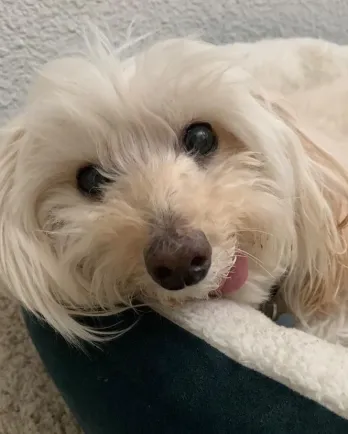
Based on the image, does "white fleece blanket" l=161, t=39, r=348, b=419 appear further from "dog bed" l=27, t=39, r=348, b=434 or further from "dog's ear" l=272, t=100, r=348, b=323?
"dog's ear" l=272, t=100, r=348, b=323

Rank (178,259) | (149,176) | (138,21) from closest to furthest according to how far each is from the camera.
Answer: (178,259)
(149,176)
(138,21)

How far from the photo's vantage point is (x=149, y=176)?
95cm

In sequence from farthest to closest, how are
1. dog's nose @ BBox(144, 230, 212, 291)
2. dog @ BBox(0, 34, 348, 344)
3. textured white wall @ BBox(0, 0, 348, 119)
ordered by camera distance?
1. textured white wall @ BBox(0, 0, 348, 119)
2. dog @ BBox(0, 34, 348, 344)
3. dog's nose @ BBox(144, 230, 212, 291)

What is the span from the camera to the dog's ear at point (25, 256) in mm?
975

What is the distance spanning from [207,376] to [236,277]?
6.2 inches

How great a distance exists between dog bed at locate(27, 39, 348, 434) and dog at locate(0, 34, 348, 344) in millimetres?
40

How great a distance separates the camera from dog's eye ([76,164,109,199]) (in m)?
1.00

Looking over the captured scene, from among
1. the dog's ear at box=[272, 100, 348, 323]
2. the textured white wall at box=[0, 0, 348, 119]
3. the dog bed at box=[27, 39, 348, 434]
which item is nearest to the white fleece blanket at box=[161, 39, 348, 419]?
the dog bed at box=[27, 39, 348, 434]

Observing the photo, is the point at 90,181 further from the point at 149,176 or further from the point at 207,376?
the point at 207,376

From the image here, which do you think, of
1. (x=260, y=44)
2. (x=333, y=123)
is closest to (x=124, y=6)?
(x=260, y=44)

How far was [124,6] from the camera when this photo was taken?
5.37 feet

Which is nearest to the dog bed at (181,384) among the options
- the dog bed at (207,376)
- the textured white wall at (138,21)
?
the dog bed at (207,376)

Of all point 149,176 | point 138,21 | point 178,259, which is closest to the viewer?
point 178,259

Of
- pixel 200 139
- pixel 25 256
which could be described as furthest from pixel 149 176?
pixel 25 256
